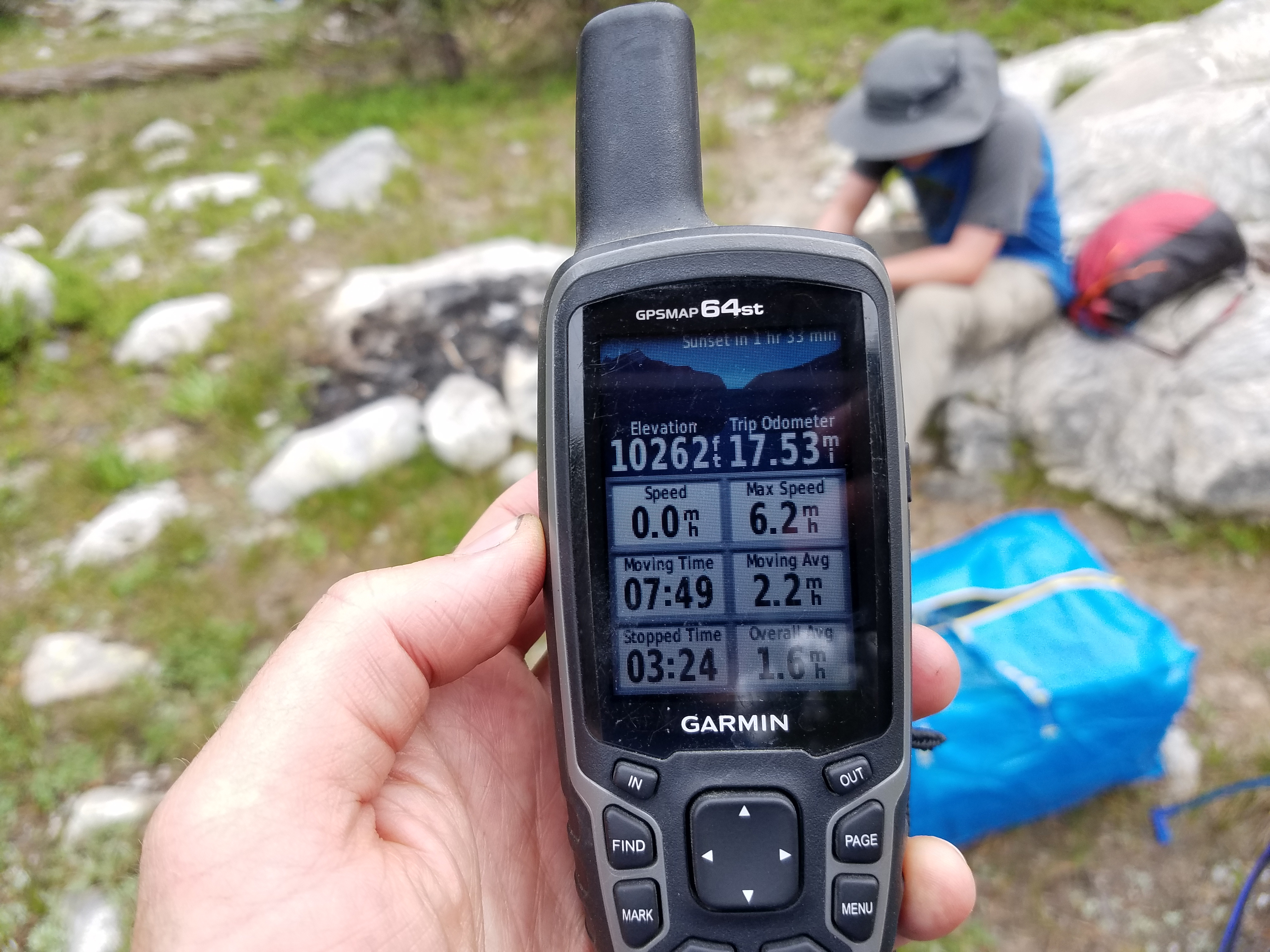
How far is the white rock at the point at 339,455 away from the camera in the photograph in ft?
12.0

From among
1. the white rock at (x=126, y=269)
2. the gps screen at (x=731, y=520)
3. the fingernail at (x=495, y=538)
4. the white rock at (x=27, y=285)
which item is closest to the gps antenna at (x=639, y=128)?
the gps screen at (x=731, y=520)

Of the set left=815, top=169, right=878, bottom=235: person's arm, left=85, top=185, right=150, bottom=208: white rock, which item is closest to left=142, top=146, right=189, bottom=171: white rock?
left=85, top=185, right=150, bottom=208: white rock

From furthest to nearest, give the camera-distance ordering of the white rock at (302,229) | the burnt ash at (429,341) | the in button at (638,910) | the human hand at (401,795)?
the white rock at (302,229) → the burnt ash at (429,341) → the in button at (638,910) → the human hand at (401,795)

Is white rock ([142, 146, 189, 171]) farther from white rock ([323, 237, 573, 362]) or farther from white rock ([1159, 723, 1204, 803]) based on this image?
white rock ([1159, 723, 1204, 803])

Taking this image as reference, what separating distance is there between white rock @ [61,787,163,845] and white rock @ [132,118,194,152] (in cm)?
668

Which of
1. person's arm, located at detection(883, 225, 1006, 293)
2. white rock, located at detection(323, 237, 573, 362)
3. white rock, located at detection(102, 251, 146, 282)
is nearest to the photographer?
person's arm, located at detection(883, 225, 1006, 293)

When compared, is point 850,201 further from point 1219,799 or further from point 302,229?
point 302,229

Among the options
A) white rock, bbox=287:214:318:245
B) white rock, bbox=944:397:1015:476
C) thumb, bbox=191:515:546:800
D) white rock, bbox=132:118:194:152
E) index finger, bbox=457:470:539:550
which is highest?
thumb, bbox=191:515:546:800

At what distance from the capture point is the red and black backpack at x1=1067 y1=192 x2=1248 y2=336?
3516 mm

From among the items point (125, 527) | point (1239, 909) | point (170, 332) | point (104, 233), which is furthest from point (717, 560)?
point (104, 233)

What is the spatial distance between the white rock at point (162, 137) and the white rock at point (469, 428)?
18.2 feet

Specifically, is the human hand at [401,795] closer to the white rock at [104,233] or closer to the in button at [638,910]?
the in button at [638,910]

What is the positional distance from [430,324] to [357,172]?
8.81 ft

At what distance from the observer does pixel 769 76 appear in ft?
23.8
